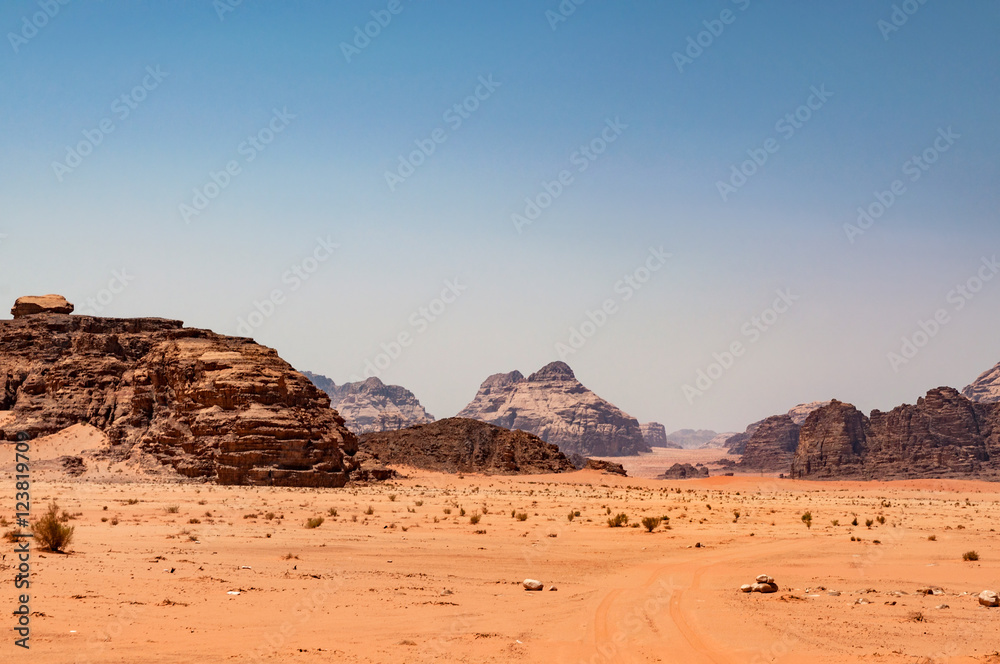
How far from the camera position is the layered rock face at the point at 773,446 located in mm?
145000

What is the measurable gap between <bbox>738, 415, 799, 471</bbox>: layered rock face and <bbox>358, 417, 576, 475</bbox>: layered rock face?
258 feet

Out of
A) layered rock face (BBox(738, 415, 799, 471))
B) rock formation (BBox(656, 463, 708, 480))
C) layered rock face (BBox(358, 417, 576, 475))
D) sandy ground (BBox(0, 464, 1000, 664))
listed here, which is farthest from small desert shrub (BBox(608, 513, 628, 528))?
layered rock face (BBox(738, 415, 799, 471))

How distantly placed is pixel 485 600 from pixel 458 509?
16.3 metres

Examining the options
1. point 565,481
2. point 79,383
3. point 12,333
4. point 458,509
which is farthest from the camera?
point 565,481

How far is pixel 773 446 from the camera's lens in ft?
501

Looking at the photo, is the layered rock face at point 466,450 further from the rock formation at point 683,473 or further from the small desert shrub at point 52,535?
the small desert shrub at point 52,535

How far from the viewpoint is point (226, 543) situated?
1627 centimetres

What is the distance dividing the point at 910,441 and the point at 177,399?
293ft

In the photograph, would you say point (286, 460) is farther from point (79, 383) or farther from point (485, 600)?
point (485, 600)

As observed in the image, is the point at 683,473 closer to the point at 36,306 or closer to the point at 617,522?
the point at 36,306

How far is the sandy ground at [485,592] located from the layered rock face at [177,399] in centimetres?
1703

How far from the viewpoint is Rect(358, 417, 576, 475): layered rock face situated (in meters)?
72.2

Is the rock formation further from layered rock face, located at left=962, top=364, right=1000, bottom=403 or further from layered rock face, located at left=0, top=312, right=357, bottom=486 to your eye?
layered rock face, located at left=962, top=364, right=1000, bottom=403

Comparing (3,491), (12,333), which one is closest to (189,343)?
(12,333)
